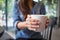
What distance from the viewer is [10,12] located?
503 mm

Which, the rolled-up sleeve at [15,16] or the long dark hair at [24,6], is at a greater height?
the long dark hair at [24,6]

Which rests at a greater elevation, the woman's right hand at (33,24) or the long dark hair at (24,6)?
the long dark hair at (24,6)

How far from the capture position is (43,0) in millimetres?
508

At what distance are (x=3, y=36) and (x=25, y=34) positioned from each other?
0.32ft

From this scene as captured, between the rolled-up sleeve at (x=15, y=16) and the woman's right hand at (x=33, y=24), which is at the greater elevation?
the rolled-up sleeve at (x=15, y=16)

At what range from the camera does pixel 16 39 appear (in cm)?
52

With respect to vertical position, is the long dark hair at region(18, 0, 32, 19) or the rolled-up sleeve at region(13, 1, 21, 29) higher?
the long dark hair at region(18, 0, 32, 19)

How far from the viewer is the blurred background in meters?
0.50

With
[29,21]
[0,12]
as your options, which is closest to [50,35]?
[29,21]

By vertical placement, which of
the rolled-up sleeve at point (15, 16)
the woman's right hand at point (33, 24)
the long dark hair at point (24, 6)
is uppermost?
the long dark hair at point (24, 6)

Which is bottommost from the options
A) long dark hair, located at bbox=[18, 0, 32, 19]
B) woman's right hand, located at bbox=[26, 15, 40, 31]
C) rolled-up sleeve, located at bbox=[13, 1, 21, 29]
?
woman's right hand, located at bbox=[26, 15, 40, 31]

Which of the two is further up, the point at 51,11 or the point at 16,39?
the point at 51,11

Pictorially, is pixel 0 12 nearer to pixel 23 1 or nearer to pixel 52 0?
pixel 23 1

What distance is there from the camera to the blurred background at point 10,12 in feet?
1.65
